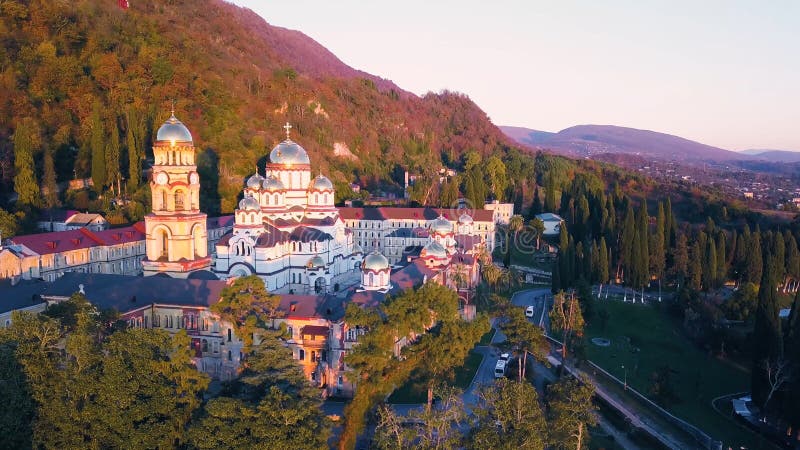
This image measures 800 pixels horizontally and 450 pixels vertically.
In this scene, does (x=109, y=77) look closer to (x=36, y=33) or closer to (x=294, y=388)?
(x=36, y=33)

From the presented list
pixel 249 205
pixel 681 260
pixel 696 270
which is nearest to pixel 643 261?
pixel 696 270

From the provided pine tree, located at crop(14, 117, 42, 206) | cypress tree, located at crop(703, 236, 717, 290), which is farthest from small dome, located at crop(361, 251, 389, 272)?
pine tree, located at crop(14, 117, 42, 206)

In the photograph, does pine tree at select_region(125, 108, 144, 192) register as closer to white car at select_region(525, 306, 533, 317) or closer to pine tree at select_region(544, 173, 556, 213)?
white car at select_region(525, 306, 533, 317)

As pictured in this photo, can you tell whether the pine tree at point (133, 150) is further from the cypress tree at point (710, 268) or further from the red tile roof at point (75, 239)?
the cypress tree at point (710, 268)

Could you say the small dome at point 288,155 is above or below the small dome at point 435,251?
above

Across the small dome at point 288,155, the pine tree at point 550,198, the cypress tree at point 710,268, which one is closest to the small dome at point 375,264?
the small dome at point 288,155

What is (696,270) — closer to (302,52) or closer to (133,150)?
(133,150)
